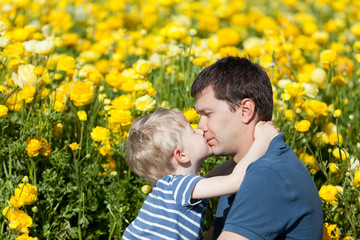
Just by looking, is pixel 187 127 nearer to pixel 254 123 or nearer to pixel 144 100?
pixel 254 123

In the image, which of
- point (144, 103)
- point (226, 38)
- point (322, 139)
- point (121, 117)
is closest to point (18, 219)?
point (121, 117)

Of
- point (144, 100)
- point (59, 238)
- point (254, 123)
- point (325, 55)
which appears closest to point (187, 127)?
point (254, 123)

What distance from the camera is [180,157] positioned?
7.97ft

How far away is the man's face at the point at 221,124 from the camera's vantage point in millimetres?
2275

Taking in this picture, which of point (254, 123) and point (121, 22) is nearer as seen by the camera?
point (254, 123)

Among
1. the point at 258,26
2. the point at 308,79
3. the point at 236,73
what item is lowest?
the point at 258,26

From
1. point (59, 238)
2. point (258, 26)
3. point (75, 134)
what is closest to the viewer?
point (59, 238)

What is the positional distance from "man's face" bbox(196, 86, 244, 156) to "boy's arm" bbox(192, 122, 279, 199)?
0.08 metres

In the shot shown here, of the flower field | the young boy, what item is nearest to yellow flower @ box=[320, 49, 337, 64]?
the flower field

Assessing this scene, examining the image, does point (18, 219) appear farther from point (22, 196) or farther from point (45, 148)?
point (45, 148)

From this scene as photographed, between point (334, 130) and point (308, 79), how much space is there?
32 centimetres

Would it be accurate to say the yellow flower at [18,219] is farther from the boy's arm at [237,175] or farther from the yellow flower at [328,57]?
the yellow flower at [328,57]

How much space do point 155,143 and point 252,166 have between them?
494 millimetres

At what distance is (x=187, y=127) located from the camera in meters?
2.47
